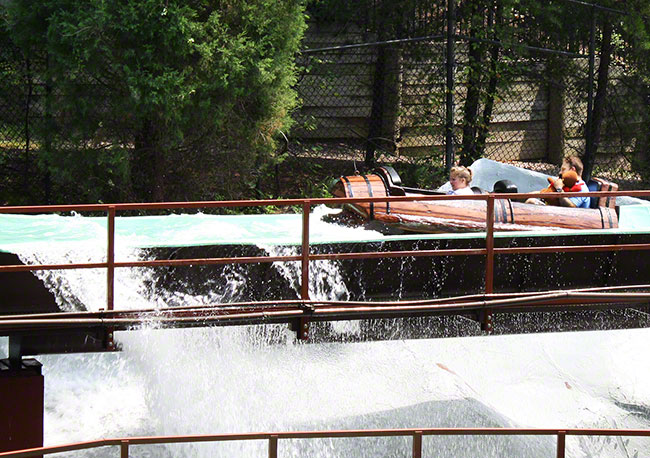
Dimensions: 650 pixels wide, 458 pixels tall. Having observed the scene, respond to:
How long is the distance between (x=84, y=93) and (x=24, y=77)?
1.43m

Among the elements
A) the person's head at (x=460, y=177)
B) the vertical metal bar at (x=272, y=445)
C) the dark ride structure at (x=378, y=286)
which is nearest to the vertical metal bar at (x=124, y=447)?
the vertical metal bar at (x=272, y=445)

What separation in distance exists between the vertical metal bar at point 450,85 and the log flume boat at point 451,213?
4716 millimetres

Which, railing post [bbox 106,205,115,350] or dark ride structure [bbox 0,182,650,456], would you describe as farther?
dark ride structure [bbox 0,182,650,456]

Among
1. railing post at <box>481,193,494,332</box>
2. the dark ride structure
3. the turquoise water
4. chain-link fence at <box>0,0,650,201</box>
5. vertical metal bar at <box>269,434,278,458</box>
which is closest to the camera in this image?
vertical metal bar at <box>269,434,278,458</box>

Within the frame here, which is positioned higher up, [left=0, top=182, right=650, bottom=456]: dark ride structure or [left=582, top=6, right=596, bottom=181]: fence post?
[left=582, top=6, right=596, bottom=181]: fence post

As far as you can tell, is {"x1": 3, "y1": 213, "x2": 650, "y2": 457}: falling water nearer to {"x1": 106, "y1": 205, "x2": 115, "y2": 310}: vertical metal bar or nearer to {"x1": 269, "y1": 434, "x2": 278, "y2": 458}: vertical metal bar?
{"x1": 106, "y1": 205, "x2": 115, "y2": 310}: vertical metal bar

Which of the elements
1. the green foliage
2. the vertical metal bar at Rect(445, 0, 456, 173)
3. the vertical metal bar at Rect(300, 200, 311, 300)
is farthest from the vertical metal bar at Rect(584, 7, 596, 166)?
the vertical metal bar at Rect(300, 200, 311, 300)

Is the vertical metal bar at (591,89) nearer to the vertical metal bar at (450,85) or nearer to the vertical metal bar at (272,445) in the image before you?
the vertical metal bar at (450,85)

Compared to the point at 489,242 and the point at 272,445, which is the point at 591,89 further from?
the point at 272,445

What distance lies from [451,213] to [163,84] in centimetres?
373

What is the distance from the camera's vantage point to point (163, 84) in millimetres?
9969

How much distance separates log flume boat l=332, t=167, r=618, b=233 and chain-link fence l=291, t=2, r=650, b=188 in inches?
193

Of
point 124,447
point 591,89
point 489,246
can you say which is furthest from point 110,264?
point 591,89

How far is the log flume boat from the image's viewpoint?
758 cm
